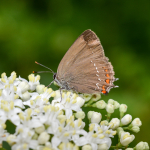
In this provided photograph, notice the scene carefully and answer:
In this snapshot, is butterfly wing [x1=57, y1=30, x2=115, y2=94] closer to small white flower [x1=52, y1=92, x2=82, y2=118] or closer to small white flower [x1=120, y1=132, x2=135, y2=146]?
small white flower [x1=52, y1=92, x2=82, y2=118]

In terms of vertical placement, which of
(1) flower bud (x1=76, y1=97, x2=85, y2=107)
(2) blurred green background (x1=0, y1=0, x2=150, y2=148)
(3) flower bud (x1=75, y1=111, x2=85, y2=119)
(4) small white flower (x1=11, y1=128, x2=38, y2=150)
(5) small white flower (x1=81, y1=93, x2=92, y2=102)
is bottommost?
(4) small white flower (x1=11, y1=128, x2=38, y2=150)

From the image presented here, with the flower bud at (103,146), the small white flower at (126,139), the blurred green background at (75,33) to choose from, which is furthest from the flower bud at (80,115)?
the blurred green background at (75,33)

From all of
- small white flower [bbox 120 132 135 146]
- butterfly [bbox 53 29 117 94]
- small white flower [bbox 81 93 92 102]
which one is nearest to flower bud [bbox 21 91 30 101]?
butterfly [bbox 53 29 117 94]

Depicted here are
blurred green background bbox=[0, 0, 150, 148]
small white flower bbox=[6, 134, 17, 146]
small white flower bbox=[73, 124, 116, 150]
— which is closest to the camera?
small white flower bbox=[6, 134, 17, 146]

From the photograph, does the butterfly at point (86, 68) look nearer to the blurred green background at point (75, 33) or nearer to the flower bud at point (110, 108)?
the flower bud at point (110, 108)

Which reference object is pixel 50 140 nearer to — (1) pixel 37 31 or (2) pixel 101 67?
(2) pixel 101 67

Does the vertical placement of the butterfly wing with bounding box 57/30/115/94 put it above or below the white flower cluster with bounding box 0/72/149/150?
above

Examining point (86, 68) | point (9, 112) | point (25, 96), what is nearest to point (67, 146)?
point (9, 112)

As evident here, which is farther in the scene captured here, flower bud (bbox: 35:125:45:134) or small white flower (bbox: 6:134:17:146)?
flower bud (bbox: 35:125:45:134)
